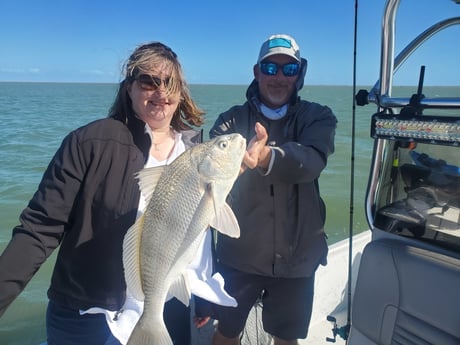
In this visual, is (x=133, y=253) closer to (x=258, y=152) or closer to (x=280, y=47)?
(x=258, y=152)

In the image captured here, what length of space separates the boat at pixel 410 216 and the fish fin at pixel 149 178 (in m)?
1.21

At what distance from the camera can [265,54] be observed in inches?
111

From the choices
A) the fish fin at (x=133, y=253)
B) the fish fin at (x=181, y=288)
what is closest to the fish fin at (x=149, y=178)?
the fish fin at (x=133, y=253)

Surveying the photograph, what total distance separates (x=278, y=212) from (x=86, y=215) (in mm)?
1310

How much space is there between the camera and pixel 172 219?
6.00 feet

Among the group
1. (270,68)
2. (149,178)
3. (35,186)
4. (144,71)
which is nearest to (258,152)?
(149,178)

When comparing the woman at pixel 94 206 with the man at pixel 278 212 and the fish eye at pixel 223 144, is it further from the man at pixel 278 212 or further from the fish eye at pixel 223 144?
the man at pixel 278 212

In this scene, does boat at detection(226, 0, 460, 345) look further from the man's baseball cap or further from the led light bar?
the man's baseball cap

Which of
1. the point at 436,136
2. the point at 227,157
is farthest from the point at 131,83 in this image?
the point at 436,136

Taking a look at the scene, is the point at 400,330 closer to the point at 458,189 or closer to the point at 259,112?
the point at 458,189

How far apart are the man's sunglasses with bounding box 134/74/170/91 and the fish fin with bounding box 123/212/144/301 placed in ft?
2.59

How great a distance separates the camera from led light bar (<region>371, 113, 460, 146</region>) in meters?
1.78

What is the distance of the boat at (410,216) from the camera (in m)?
1.90

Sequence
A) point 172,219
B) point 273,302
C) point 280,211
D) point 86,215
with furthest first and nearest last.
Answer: point 273,302, point 280,211, point 86,215, point 172,219
